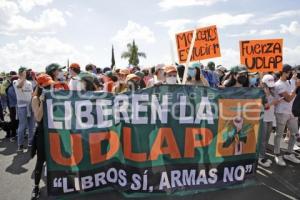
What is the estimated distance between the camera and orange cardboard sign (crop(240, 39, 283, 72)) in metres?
7.12

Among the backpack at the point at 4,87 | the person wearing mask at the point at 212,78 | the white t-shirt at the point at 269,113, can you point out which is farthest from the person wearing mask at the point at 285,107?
the backpack at the point at 4,87

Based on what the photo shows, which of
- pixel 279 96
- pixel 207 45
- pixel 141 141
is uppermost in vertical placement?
pixel 207 45

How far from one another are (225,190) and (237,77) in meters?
2.16

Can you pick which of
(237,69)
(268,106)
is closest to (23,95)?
(237,69)

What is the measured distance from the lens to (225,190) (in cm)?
503

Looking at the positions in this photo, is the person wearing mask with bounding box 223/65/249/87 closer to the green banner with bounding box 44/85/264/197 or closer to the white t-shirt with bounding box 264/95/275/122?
the white t-shirt with bounding box 264/95/275/122

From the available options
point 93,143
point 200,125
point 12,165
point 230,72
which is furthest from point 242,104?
point 12,165

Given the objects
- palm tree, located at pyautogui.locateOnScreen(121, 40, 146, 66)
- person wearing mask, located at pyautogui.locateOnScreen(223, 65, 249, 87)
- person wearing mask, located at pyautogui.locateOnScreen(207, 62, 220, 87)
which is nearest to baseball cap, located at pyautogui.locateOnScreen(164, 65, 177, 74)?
person wearing mask, located at pyautogui.locateOnScreen(223, 65, 249, 87)

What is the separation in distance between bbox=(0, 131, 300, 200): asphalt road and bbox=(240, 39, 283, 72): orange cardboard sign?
2183mm

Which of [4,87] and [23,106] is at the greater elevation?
[4,87]

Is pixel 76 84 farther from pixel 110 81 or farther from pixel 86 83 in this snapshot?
pixel 110 81

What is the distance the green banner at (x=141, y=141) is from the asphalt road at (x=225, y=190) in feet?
0.63

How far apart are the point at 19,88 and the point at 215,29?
5139 millimetres

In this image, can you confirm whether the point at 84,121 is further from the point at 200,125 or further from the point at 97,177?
the point at 200,125
